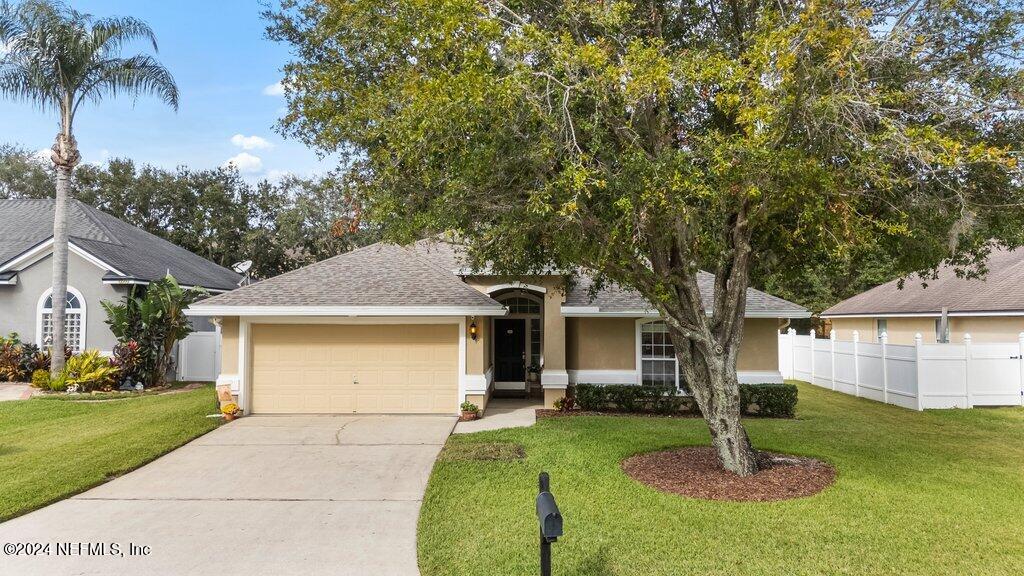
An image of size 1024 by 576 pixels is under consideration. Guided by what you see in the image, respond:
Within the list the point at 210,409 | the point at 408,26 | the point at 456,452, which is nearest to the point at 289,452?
the point at 456,452

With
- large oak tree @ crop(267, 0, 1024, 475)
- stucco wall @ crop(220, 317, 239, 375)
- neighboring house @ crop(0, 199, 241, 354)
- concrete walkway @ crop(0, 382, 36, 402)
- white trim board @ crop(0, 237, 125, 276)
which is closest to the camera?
large oak tree @ crop(267, 0, 1024, 475)

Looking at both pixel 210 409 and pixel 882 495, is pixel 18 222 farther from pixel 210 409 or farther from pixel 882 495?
pixel 882 495

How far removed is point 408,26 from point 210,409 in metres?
10.0

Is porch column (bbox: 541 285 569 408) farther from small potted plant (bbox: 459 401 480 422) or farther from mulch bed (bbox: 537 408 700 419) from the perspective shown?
small potted plant (bbox: 459 401 480 422)

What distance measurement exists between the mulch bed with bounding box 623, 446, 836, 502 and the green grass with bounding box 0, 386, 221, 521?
25.1 ft

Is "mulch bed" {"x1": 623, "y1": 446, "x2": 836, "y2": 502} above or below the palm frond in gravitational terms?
below

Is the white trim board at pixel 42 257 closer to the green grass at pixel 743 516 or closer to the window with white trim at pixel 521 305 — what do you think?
the window with white trim at pixel 521 305

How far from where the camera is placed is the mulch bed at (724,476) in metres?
7.16

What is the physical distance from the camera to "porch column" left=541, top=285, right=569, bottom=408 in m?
13.4

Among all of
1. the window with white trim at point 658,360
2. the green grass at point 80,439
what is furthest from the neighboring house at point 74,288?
the window with white trim at point 658,360

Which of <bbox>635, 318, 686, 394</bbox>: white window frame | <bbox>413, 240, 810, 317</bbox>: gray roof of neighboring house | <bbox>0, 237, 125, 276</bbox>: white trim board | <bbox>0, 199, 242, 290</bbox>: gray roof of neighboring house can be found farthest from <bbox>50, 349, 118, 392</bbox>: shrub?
<bbox>635, 318, 686, 394</bbox>: white window frame

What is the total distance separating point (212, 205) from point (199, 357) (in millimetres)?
19494

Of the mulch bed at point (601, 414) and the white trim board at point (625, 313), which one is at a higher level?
the white trim board at point (625, 313)

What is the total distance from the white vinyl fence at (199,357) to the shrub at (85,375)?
231 centimetres
